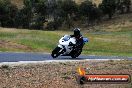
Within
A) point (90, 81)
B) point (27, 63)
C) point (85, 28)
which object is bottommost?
point (85, 28)

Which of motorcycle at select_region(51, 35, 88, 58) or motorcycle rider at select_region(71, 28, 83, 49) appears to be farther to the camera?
motorcycle rider at select_region(71, 28, 83, 49)

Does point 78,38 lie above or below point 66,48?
above

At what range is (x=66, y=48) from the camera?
25.5m

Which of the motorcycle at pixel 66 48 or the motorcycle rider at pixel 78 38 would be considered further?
the motorcycle rider at pixel 78 38

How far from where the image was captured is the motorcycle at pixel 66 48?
25312 mm

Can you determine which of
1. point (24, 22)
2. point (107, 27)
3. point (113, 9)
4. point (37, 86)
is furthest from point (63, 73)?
point (113, 9)

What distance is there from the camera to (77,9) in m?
124

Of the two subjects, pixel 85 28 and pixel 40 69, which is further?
pixel 85 28

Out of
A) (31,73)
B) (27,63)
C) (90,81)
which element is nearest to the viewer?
(90,81)

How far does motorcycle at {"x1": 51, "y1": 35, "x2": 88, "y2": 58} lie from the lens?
83.0 ft

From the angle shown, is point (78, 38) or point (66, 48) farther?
point (78, 38)

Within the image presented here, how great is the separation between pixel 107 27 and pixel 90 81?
112 metres

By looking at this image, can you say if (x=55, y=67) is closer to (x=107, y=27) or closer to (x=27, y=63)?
(x=27, y=63)

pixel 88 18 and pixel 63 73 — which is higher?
pixel 63 73
